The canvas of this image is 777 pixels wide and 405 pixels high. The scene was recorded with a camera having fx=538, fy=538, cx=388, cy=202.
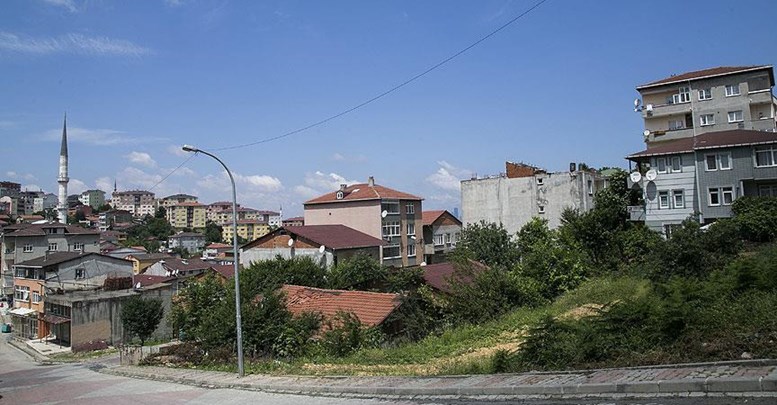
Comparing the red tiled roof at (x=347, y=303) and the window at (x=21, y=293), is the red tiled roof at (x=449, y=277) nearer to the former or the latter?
the red tiled roof at (x=347, y=303)

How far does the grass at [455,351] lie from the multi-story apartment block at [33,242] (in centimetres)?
6155

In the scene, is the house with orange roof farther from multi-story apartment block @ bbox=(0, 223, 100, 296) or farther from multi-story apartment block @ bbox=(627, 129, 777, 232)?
multi-story apartment block @ bbox=(0, 223, 100, 296)

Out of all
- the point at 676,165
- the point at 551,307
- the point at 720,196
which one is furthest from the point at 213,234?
the point at 551,307

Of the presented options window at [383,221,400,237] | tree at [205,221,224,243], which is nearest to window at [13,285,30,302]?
window at [383,221,400,237]

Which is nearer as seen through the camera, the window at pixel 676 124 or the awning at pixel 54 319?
the awning at pixel 54 319

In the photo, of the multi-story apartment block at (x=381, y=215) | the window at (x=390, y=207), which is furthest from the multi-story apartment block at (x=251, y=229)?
the window at (x=390, y=207)

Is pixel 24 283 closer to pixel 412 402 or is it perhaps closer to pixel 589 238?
pixel 589 238

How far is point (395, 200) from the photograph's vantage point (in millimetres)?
55875

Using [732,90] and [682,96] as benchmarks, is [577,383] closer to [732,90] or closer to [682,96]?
[732,90]

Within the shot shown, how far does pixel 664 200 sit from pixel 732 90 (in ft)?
47.8

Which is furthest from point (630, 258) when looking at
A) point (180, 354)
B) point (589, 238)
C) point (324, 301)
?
point (180, 354)

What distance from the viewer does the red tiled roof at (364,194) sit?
54.9 m

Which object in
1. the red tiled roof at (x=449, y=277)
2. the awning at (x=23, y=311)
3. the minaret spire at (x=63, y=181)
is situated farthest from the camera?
the minaret spire at (x=63, y=181)

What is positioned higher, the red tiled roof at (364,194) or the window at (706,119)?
the window at (706,119)
